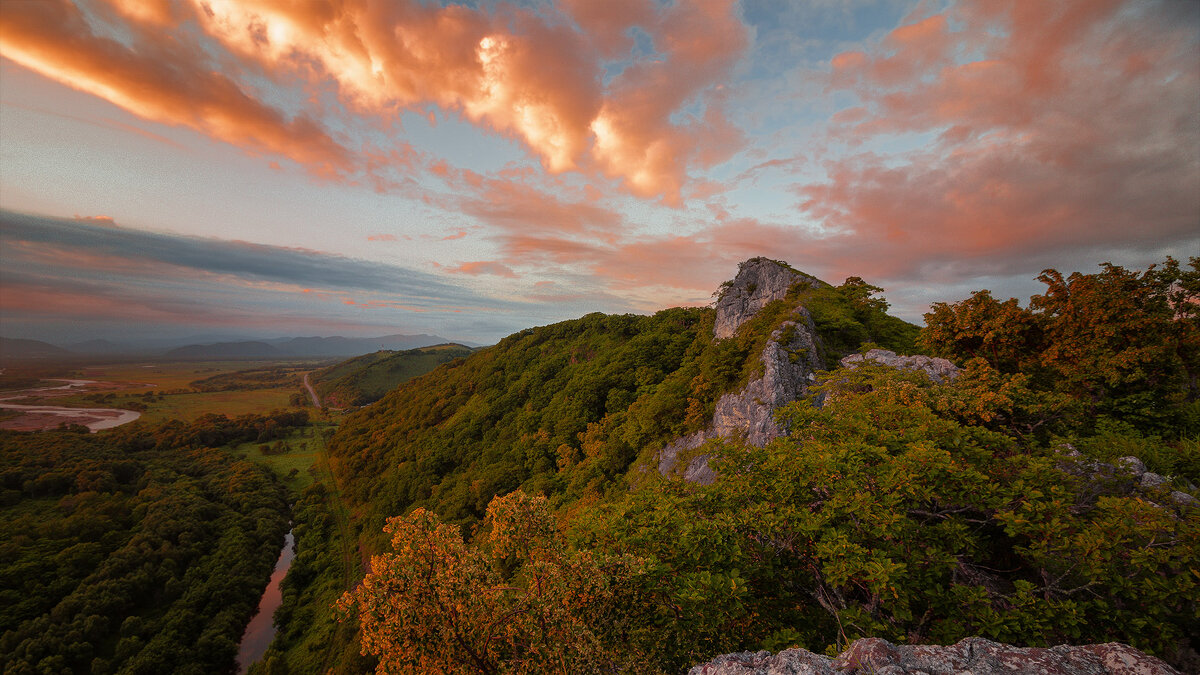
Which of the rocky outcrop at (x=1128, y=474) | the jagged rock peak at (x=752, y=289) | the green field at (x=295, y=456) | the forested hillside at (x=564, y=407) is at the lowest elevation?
the green field at (x=295, y=456)

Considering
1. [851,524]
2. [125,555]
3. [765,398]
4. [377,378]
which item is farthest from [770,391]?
[377,378]

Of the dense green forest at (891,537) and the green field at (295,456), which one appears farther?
the green field at (295,456)

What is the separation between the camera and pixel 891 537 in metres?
9.28

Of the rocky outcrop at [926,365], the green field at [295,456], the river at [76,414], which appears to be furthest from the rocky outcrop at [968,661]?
the river at [76,414]

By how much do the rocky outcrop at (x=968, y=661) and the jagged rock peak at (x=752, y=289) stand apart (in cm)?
3245

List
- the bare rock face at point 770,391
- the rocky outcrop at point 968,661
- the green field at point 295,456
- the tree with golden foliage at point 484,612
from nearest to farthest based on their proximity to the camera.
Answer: the rocky outcrop at point 968,661 → the tree with golden foliage at point 484,612 → the bare rock face at point 770,391 → the green field at point 295,456

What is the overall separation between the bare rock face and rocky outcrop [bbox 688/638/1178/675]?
15.7m

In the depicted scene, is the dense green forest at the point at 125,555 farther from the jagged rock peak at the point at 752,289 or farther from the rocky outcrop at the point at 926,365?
the rocky outcrop at the point at 926,365

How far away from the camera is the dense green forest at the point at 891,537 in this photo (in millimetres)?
8414

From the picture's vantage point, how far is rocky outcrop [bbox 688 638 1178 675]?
5.67m

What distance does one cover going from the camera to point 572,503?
118 ft

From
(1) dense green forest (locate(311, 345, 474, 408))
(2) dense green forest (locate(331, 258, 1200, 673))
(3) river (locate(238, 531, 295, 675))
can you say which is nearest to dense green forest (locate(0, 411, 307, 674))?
Answer: (3) river (locate(238, 531, 295, 675))

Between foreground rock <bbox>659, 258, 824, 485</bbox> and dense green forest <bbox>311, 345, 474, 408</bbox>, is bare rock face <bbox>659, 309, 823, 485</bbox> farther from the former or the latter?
dense green forest <bbox>311, 345, 474, 408</bbox>

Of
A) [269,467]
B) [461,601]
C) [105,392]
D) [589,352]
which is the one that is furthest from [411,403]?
[105,392]
